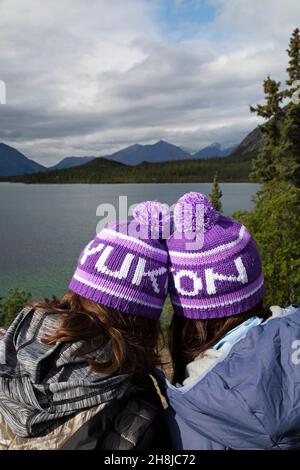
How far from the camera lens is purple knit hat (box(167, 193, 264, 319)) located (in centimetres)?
202

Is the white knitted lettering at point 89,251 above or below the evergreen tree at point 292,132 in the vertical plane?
below

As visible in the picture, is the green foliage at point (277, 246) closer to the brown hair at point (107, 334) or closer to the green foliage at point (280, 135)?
the brown hair at point (107, 334)

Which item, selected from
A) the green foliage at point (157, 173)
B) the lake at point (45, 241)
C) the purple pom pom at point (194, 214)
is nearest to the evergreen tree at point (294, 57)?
the lake at point (45, 241)

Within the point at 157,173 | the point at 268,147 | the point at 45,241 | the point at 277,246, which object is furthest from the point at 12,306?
the point at 157,173

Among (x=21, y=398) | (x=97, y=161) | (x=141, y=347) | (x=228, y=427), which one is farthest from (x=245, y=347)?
(x=97, y=161)

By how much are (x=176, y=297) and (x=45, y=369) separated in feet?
2.20

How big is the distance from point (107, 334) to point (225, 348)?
51 centimetres

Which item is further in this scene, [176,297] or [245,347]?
[176,297]

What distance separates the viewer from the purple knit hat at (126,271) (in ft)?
6.23

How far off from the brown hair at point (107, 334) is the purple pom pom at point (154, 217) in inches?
15.8

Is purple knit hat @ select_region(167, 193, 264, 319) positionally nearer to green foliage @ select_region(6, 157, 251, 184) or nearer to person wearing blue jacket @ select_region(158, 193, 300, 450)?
person wearing blue jacket @ select_region(158, 193, 300, 450)

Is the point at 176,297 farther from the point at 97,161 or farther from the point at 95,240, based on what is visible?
the point at 97,161

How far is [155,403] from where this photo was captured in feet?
6.17

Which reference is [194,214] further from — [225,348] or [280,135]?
[280,135]
